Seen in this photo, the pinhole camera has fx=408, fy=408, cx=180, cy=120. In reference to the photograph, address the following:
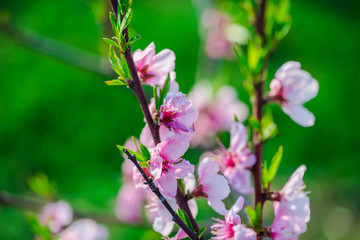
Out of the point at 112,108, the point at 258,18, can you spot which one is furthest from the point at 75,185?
the point at 258,18

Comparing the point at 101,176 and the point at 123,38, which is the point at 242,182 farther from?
the point at 101,176

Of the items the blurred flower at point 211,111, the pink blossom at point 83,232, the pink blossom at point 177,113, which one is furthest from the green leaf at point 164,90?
the blurred flower at point 211,111

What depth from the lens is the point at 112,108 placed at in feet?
13.9

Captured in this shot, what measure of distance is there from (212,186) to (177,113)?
0.37 ft

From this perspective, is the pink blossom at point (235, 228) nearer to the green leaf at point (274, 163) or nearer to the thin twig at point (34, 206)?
the green leaf at point (274, 163)

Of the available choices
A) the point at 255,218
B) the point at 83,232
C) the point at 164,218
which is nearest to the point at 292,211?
the point at 255,218

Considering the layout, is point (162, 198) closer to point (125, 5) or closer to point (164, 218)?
point (164, 218)

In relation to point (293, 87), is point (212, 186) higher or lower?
lower

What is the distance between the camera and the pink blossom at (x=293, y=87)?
58cm

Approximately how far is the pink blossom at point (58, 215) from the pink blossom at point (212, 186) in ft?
1.74

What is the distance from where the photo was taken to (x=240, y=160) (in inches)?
21.0

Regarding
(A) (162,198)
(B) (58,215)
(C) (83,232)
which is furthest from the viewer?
(B) (58,215)

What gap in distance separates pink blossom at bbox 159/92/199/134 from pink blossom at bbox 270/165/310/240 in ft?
0.50

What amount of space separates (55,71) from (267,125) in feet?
14.3
